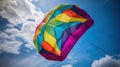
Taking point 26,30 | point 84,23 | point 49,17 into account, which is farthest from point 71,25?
point 26,30

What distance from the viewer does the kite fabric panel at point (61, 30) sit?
271cm

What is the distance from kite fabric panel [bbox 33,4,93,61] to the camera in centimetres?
271

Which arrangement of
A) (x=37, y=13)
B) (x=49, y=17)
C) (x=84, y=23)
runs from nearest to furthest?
(x=84, y=23) < (x=49, y=17) < (x=37, y=13)

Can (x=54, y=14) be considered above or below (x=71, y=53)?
above

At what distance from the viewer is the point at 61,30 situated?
2758 mm

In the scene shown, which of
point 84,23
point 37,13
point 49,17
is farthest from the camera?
point 37,13

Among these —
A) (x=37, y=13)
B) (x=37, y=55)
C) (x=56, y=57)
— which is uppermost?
(x=37, y=13)

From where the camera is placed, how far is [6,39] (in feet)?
10.7

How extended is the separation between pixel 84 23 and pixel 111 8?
520 mm

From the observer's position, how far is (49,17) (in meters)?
2.90

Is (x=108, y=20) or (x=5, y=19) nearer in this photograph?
(x=108, y=20)

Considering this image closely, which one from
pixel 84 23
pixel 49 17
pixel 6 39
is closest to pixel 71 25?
pixel 84 23

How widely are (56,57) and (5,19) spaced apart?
112 cm

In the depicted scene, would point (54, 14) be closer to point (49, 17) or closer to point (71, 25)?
point (49, 17)
